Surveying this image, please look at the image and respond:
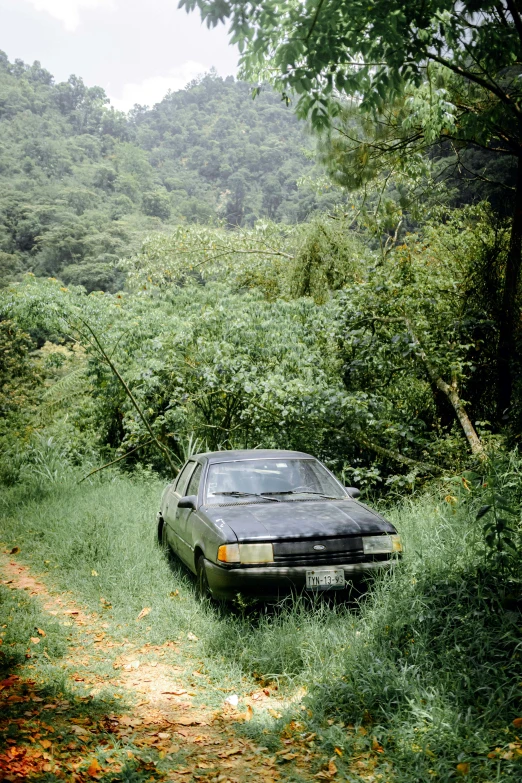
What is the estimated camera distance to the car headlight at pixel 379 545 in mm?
5676

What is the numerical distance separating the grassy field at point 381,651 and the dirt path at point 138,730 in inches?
6.1

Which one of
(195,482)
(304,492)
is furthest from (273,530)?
(195,482)

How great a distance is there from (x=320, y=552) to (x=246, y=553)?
2.00ft

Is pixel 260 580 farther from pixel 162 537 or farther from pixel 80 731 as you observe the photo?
pixel 162 537

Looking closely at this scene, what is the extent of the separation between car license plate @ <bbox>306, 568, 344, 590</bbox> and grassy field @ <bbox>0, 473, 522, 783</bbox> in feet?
0.45

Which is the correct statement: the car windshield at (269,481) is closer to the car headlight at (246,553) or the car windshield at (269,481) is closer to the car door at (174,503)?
the car door at (174,503)

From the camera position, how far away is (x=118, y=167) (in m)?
77.2

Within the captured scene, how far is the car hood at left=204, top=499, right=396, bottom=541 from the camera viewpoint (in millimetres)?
5559

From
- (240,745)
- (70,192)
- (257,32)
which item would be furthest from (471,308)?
(70,192)

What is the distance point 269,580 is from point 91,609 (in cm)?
210

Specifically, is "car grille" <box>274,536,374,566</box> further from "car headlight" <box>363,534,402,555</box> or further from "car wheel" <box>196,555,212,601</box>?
"car wheel" <box>196,555,212,601</box>

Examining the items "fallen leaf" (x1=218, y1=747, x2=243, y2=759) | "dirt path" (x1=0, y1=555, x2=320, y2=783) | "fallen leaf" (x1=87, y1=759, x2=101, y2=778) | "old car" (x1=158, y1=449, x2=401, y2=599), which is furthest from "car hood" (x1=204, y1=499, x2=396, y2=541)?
"fallen leaf" (x1=87, y1=759, x2=101, y2=778)

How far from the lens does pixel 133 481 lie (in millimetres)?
12984

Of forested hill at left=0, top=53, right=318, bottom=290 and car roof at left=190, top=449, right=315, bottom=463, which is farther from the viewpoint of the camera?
forested hill at left=0, top=53, right=318, bottom=290
